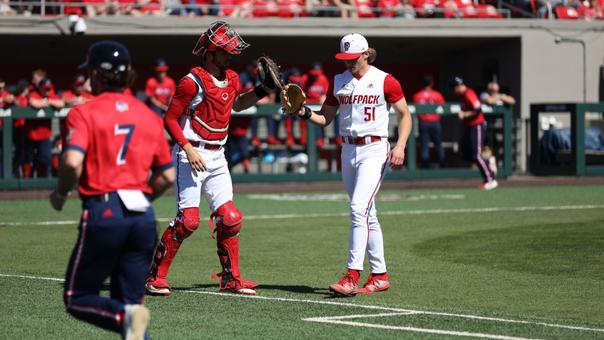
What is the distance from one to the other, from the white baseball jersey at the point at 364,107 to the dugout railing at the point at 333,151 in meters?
12.9

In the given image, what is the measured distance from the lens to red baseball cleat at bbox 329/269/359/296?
982 cm

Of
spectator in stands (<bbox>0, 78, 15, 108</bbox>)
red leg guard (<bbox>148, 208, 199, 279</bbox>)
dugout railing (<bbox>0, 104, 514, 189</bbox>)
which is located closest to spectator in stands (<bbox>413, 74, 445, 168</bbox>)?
dugout railing (<bbox>0, 104, 514, 189</bbox>)

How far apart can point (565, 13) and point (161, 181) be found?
26.9 metres

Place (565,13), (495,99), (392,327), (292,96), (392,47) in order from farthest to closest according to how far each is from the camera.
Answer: (392,47) < (565,13) < (495,99) < (292,96) < (392,327)

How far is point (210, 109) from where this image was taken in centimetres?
998

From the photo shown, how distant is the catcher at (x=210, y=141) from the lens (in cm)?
988

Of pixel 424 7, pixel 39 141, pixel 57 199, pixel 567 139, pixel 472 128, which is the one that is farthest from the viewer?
pixel 424 7

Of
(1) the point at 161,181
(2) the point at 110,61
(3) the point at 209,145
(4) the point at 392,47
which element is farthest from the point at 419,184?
(2) the point at 110,61

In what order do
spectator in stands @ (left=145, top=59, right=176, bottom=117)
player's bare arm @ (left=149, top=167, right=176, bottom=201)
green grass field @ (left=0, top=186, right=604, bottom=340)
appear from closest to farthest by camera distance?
player's bare arm @ (left=149, top=167, right=176, bottom=201) < green grass field @ (left=0, top=186, right=604, bottom=340) < spectator in stands @ (left=145, top=59, right=176, bottom=117)

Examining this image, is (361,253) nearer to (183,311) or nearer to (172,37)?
(183,311)

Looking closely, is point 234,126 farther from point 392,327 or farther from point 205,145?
point 392,327

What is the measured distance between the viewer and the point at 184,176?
1002 cm

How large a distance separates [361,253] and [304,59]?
78.4ft

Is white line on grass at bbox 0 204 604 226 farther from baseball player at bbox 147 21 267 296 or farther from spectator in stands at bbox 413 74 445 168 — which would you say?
baseball player at bbox 147 21 267 296
